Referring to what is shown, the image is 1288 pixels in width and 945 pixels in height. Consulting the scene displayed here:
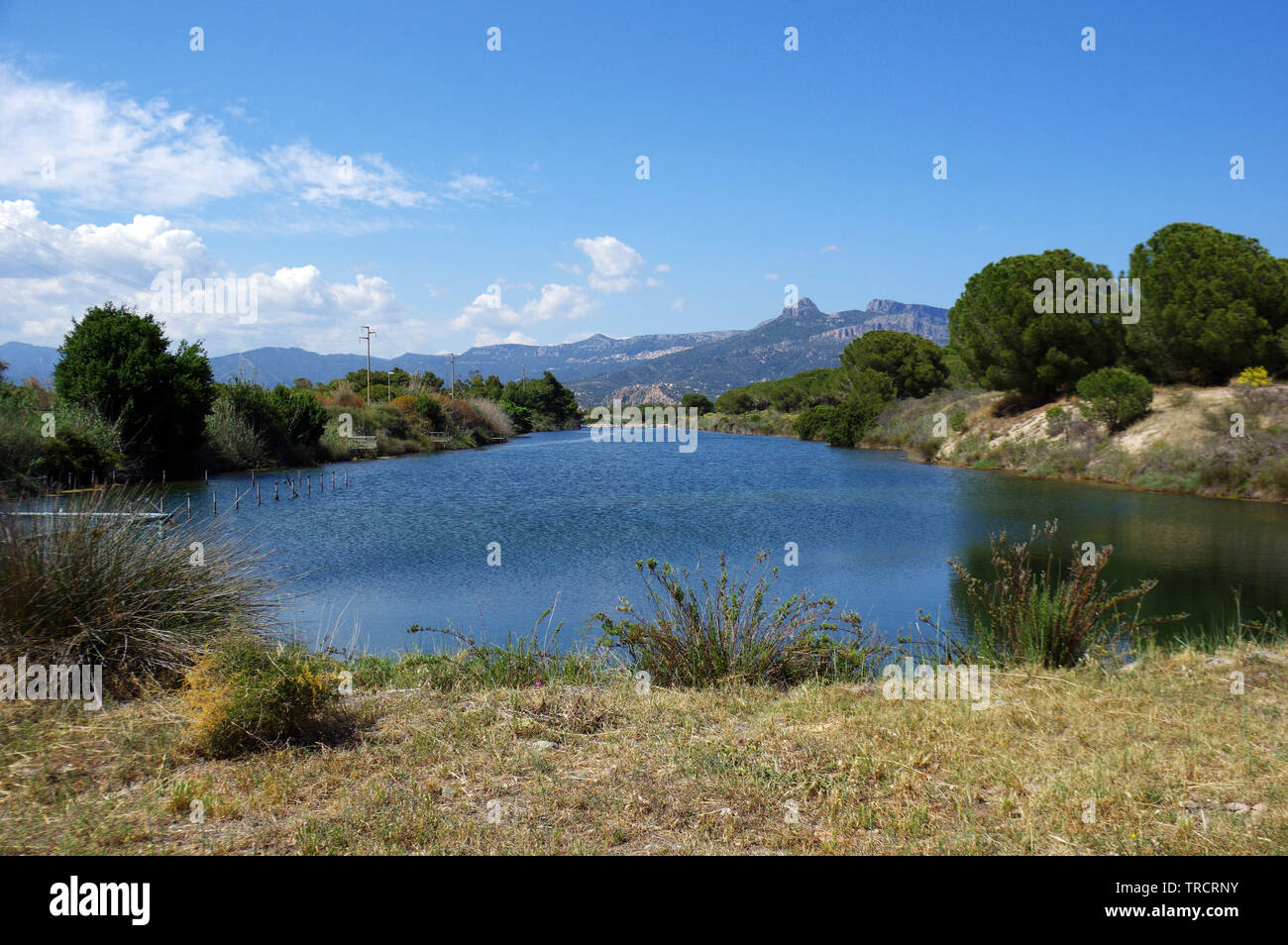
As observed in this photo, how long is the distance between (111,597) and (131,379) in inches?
1011

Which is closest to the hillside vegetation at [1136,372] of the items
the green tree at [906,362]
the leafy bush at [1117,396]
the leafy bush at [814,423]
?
the leafy bush at [1117,396]

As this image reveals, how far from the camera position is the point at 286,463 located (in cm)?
3591

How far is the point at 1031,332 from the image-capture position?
35094 mm

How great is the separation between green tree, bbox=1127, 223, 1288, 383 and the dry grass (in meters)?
30.7

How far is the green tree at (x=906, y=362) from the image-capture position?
54281 millimetres

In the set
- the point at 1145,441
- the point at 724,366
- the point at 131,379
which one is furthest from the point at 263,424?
the point at 724,366

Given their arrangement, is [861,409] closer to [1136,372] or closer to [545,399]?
[1136,372]

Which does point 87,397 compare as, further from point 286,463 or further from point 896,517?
point 896,517

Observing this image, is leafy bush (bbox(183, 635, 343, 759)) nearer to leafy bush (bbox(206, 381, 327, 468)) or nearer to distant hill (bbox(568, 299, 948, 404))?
leafy bush (bbox(206, 381, 327, 468))

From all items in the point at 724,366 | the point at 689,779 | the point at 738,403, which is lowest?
the point at 689,779
